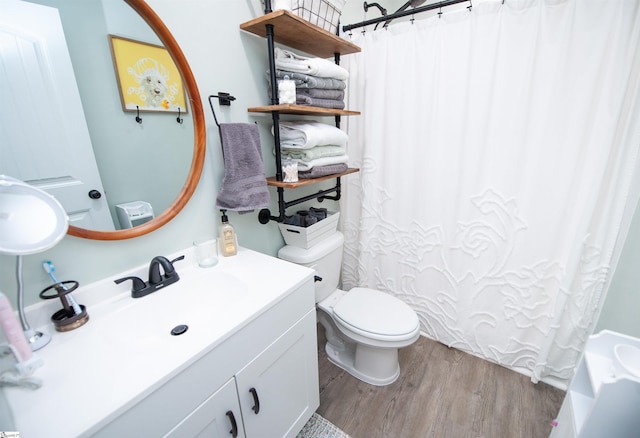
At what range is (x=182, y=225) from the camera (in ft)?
3.63

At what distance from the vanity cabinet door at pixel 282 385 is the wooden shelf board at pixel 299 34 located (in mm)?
1144

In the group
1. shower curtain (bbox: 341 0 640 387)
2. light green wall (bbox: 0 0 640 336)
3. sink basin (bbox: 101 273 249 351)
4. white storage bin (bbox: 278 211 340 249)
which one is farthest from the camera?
white storage bin (bbox: 278 211 340 249)

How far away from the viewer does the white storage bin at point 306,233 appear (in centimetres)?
145

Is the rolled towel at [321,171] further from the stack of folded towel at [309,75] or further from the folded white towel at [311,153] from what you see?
the stack of folded towel at [309,75]

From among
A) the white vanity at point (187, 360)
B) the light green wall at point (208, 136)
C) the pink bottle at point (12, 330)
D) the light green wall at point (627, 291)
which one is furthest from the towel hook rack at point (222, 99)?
the light green wall at point (627, 291)

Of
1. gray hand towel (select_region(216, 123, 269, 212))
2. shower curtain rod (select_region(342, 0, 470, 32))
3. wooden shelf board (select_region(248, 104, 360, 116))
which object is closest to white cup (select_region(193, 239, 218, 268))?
gray hand towel (select_region(216, 123, 269, 212))

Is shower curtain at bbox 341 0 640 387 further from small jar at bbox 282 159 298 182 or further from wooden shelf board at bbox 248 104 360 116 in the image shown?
small jar at bbox 282 159 298 182

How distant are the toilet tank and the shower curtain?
34 cm

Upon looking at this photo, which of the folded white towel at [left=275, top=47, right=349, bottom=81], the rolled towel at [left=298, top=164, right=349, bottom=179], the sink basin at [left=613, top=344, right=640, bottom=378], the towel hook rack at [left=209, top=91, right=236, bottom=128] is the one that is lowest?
the sink basin at [left=613, top=344, right=640, bottom=378]

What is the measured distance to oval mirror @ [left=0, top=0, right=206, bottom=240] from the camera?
735 mm

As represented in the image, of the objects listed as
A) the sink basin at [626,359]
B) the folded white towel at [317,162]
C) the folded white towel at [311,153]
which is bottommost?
the sink basin at [626,359]

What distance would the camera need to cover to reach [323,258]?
152 cm

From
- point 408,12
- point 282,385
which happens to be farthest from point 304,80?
point 282,385

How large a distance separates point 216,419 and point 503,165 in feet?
5.22
